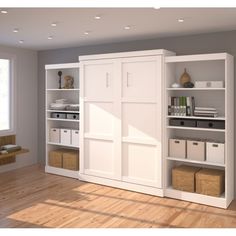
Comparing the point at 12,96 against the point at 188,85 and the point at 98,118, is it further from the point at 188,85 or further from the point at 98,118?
the point at 188,85

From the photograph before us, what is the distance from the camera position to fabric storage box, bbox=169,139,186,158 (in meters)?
4.66

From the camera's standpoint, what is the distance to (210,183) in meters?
4.41

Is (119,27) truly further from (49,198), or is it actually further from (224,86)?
(49,198)

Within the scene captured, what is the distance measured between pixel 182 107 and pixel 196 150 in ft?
2.05

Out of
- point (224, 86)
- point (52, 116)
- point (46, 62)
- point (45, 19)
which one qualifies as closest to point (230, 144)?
point (224, 86)

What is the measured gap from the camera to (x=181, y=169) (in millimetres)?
4738

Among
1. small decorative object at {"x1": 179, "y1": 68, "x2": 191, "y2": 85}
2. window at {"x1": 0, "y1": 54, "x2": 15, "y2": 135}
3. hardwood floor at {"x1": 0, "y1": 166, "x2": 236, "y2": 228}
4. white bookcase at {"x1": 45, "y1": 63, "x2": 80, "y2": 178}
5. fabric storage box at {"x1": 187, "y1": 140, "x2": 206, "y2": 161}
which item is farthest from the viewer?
window at {"x1": 0, "y1": 54, "x2": 15, "y2": 135}

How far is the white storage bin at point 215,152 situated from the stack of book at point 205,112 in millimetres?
386

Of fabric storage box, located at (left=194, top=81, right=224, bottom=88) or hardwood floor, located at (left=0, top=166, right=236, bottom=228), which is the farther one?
fabric storage box, located at (left=194, top=81, right=224, bottom=88)

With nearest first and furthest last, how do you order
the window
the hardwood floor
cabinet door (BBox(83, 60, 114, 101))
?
the hardwood floor
cabinet door (BBox(83, 60, 114, 101))
the window

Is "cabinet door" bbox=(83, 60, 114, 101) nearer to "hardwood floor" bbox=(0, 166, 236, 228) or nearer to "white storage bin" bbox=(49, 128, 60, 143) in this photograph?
"white storage bin" bbox=(49, 128, 60, 143)

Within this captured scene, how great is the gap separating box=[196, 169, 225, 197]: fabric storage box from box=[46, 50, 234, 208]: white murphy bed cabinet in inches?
3.2

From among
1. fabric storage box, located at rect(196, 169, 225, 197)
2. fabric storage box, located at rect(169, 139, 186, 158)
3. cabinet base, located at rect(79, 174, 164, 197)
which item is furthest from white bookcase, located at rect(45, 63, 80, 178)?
fabric storage box, located at rect(196, 169, 225, 197)

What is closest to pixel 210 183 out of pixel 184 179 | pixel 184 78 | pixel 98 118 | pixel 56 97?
pixel 184 179
